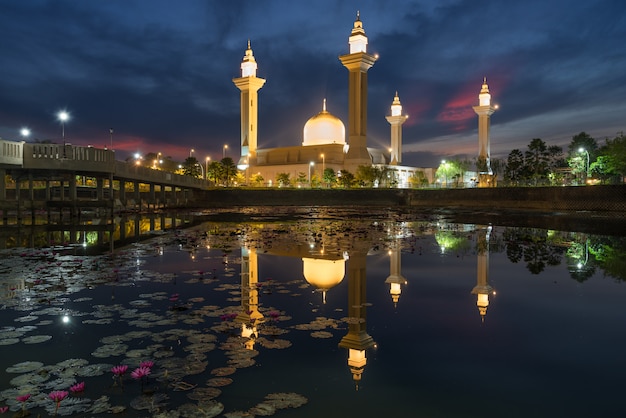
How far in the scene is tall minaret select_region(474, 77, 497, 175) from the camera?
108 meters

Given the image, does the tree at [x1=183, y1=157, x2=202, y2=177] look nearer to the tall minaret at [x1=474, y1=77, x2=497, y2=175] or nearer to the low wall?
the low wall

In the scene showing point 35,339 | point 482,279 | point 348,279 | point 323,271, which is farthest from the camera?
point 323,271

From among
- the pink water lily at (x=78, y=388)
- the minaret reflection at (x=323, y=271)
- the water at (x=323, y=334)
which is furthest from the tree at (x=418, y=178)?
the pink water lily at (x=78, y=388)

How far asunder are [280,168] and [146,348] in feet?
323

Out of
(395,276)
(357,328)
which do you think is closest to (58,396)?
(357,328)

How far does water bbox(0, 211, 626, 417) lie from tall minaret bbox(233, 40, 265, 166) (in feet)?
321

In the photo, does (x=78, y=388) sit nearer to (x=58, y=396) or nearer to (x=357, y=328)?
(x=58, y=396)

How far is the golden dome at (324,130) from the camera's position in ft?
357

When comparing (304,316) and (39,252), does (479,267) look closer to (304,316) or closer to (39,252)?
(304,316)

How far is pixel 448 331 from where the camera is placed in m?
8.19

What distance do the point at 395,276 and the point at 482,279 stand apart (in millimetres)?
2330

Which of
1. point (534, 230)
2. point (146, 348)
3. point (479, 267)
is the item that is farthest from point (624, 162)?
point (146, 348)

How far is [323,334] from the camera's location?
7.87 meters

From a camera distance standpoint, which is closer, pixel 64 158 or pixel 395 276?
pixel 395 276
